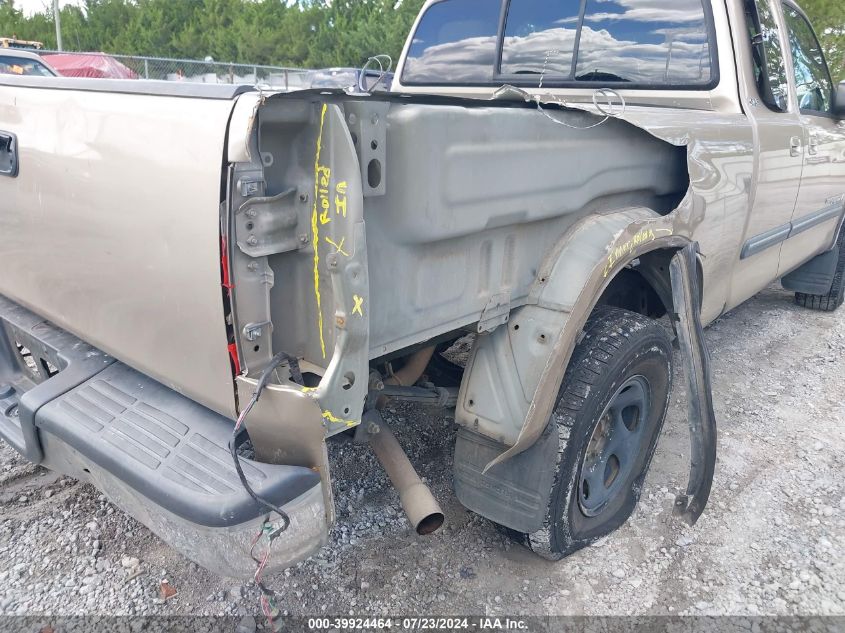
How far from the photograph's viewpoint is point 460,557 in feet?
8.42

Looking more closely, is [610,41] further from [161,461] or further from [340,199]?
[161,461]

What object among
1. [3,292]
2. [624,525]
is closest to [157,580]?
[3,292]

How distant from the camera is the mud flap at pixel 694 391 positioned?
8.25 ft

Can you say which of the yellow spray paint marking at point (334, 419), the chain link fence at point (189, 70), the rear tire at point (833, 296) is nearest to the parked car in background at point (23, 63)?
the chain link fence at point (189, 70)

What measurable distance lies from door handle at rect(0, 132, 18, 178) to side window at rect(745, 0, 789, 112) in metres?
3.26

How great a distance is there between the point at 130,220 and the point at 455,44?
300 cm

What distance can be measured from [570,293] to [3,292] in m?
2.12

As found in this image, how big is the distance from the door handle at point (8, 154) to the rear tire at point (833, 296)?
5630 mm

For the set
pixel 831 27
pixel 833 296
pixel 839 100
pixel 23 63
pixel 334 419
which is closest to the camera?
pixel 334 419

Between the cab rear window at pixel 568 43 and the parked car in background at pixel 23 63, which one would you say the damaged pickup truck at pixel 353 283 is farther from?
the parked car in background at pixel 23 63

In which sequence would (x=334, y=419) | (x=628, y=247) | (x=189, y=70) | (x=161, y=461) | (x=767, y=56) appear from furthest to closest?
(x=189, y=70), (x=767, y=56), (x=628, y=247), (x=161, y=461), (x=334, y=419)

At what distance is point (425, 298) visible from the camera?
1833 millimetres

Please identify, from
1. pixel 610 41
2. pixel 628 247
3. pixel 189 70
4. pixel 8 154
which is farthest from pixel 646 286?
pixel 189 70

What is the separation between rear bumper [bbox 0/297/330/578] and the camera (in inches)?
62.3
